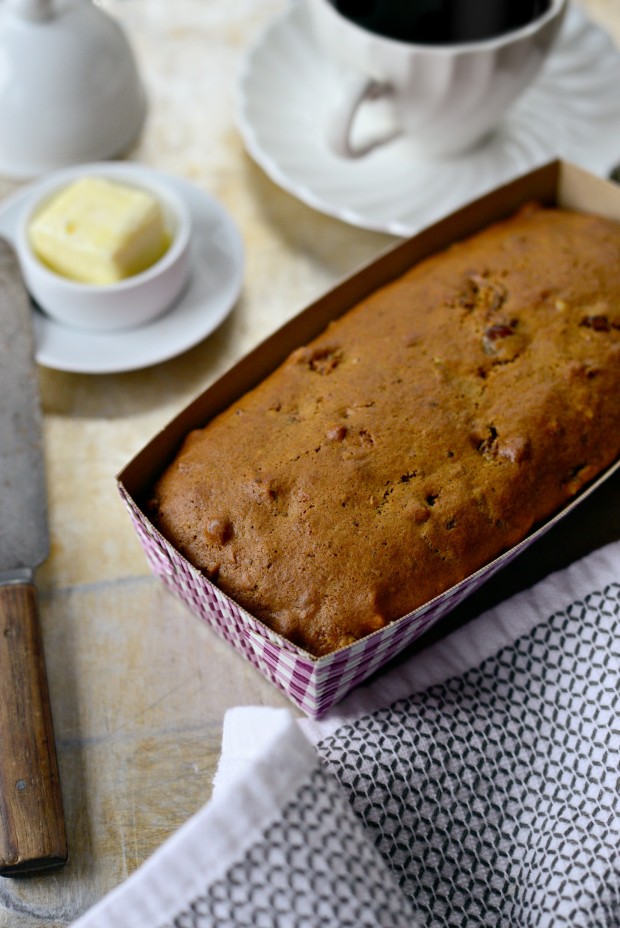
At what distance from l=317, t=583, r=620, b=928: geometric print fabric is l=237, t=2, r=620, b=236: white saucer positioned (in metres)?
0.62

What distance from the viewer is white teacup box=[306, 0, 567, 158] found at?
1170 mm

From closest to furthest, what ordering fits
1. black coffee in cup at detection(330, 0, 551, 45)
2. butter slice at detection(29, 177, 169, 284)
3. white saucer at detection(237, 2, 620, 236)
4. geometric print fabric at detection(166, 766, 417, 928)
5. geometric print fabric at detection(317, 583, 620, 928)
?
1. geometric print fabric at detection(166, 766, 417, 928)
2. geometric print fabric at detection(317, 583, 620, 928)
3. butter slice at detection(29, 177, 169, 284)
4. black coffee in cup at detection(330, 0, 551, 45)
5. white saucer at detection(237, 2, 620, 236)

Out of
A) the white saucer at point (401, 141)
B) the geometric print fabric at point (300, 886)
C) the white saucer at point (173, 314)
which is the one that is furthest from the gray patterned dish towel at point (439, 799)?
the white saucer at point (401, 141)

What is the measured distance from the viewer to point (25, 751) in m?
0.83

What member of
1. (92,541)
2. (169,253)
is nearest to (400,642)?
(92,541)

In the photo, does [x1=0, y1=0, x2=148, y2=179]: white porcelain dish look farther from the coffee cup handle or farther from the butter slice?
the coffee cup handle

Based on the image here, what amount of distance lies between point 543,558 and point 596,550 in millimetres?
58

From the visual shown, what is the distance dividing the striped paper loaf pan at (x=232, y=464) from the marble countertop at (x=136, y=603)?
7 cm

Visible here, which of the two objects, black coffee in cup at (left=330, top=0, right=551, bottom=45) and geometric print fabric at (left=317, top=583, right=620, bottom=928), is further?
black coffee in cup at (left=330, top=0, right=551, bottom=45)

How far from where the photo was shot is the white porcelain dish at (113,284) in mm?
1114

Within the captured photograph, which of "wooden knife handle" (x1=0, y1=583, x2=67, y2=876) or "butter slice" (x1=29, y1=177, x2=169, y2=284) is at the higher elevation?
"butter slice" (x1=29, y1=177, x2=169, y2=284)

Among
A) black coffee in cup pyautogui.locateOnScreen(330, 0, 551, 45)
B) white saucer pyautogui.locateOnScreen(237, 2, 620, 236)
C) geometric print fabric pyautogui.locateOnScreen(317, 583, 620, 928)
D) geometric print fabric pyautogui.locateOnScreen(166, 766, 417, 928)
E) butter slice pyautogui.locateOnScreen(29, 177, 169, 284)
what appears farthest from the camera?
white saucer pyautogui.locateOnScreen(237, 2, 620, 236)

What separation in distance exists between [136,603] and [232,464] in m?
0.22

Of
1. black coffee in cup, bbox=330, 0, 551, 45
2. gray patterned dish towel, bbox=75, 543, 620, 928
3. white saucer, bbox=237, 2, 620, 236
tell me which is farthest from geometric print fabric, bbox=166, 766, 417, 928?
black coffee in cup, bbox=330, 0, 551, 45
